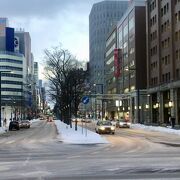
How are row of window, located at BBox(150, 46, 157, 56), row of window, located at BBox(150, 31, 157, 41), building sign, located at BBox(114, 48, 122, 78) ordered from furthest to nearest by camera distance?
building sign, located at BBox(114, 48, 122, 78), row of window, located at BBox(150, 46, 157, 56), row of window, located at BBox(150, 31, 157, 41)

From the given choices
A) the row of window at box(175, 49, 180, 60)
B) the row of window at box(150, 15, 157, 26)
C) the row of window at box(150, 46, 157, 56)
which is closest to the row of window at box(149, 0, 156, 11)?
the row of window at box(150, 15, 157, 26)

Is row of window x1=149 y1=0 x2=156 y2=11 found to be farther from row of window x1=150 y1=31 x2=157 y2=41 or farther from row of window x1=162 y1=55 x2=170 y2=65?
row of window x1=162 y1=55 x2=170 y2=65

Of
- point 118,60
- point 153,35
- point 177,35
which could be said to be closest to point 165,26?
point 177,35

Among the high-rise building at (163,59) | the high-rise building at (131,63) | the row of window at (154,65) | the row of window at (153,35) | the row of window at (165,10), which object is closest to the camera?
the high-rise building at (163,59)

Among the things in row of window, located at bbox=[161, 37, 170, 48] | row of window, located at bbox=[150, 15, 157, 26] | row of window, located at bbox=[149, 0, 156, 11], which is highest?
row of window, located at bbox=[149, 0, 156, 11]

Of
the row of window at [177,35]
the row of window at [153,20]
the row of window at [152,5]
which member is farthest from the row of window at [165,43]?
the row of window at [152,5]

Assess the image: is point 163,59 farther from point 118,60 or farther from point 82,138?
point 82,138

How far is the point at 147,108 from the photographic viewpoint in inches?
4587

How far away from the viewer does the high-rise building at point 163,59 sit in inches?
3597

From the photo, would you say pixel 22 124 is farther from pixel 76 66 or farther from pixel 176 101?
pixel 176 101

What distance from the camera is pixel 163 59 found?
10219 centimetres

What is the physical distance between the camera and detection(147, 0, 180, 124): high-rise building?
91.4 m

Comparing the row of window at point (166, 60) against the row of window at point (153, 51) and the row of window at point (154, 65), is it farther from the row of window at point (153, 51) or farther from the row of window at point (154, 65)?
the row of window at point (153, 51)

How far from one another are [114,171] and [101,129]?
125 ft
